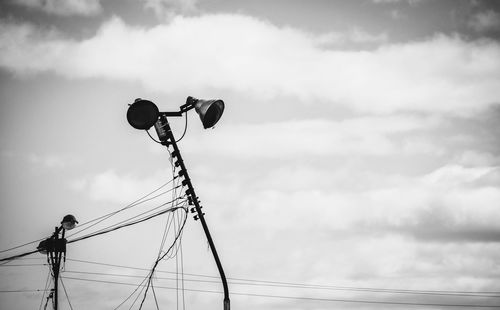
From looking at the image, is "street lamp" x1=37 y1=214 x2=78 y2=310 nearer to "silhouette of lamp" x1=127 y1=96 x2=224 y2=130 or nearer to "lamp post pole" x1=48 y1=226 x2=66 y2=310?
"lamp post pole" x1=48 y1=226 x2=66 y2=310

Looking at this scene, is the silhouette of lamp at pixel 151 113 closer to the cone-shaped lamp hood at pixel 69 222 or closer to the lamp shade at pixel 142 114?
the lamp shade at pixel 142 114

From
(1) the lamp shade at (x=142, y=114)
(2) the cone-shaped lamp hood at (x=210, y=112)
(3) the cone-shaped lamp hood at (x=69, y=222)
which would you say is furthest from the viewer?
(3) the cone-shaped lamp hood at (x=69, y=222)

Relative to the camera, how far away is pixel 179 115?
11.4m

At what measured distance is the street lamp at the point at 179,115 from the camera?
9727 millimetres

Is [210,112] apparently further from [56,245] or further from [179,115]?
[56,245]

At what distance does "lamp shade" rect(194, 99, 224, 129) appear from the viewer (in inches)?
385

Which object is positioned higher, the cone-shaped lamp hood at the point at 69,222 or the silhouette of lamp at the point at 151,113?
the silhouette of lamp at the point at 151,113

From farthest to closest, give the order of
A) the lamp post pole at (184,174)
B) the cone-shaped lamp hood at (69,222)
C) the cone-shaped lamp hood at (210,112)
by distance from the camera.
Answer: the cone-shaped lamp hood at (69,222) < the lamp post pole at (184,174) < the cone-shaped lamp hood at (210,112)

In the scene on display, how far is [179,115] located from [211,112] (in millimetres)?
1827

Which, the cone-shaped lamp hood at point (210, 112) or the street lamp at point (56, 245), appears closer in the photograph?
the cone-shaped lamp hood at point (210, 112)

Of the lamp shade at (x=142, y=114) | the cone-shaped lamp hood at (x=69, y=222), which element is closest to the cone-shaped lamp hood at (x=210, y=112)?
the lamp shade at (x=142, y=114)

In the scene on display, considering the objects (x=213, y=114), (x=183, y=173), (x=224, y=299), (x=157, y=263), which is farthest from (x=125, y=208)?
(x=213, y=114)

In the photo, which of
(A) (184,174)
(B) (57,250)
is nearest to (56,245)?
(B) (57,250)

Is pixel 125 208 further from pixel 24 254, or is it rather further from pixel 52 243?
pixel 52 243
